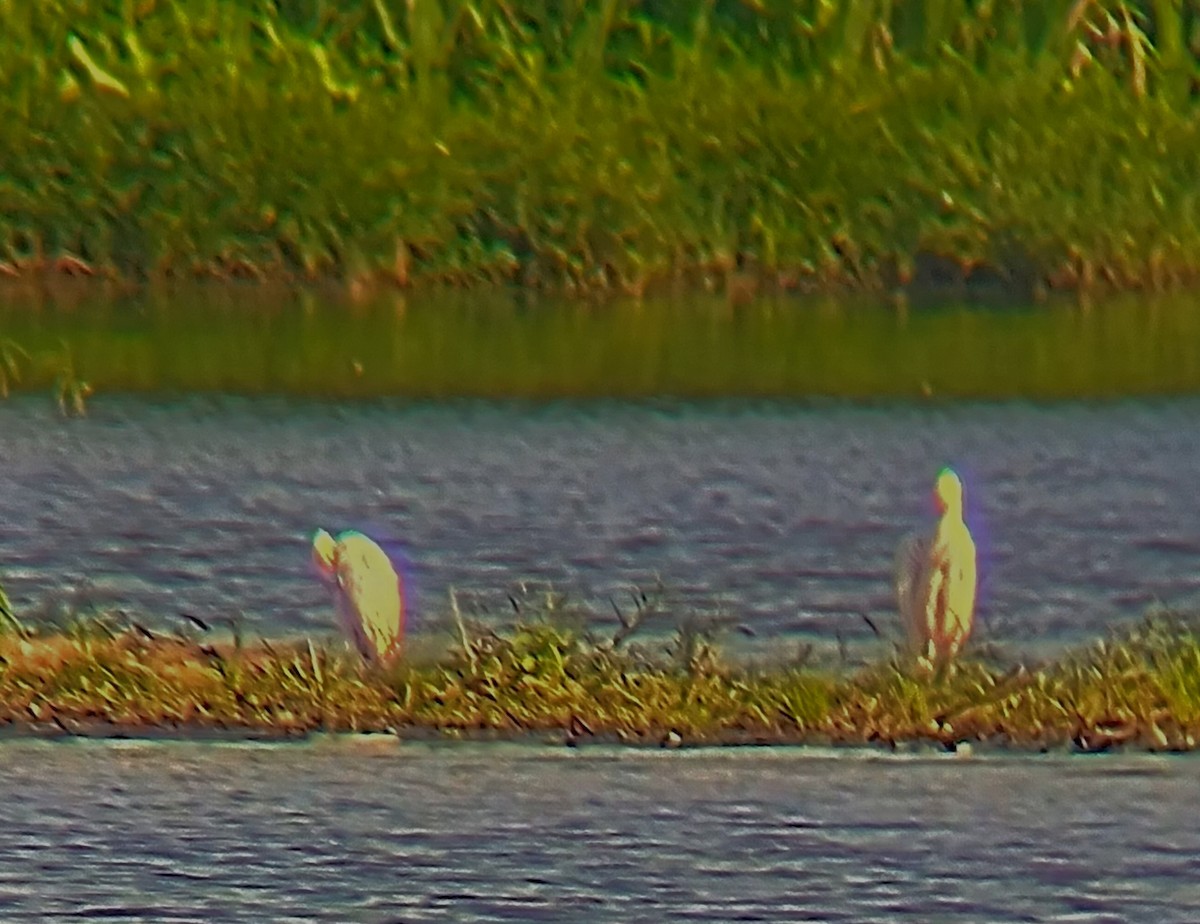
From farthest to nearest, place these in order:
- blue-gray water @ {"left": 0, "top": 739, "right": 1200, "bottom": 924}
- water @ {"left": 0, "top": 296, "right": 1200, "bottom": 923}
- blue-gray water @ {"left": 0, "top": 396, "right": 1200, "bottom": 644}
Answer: blue-gray water @ {"left": 0, "top": 396, "right": 1200, "bottom": 644} → water @ {"left": 0, "top": 296, "right": 1200, "bottom": 923} → blue-gray water @ {"left": 0, "top": 739, "right": 1200, "bottom": 924}

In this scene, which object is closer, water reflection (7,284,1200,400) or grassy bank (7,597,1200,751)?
grassy bank (7,597,1200,751)

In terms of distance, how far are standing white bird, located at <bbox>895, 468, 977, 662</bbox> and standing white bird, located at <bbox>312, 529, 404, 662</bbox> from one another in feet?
3.75

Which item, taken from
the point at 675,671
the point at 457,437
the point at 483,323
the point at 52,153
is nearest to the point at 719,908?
the point at 675,671

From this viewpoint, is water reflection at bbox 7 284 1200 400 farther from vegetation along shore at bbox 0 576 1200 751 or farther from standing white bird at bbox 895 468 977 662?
vegetation along shore at bbox 0 576 1200 751

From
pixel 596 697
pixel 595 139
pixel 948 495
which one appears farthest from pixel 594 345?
pixel 596 697

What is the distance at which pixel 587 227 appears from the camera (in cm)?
1493

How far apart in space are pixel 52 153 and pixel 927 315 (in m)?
4.11

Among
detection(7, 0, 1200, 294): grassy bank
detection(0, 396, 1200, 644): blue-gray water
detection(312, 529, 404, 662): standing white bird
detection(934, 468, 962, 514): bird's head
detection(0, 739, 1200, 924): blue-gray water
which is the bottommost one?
detection(0, 739, 1200, 924): blue-gray water

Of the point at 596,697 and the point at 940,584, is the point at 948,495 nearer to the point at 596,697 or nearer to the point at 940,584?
the point at 940,584

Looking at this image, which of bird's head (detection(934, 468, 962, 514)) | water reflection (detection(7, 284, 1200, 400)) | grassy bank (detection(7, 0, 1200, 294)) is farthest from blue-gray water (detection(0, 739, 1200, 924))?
grassy bank (detection(7, 0, 1200, 294))

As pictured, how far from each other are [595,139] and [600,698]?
8.25 m

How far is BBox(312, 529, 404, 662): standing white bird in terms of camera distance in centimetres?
722

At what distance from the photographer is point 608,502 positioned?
35.8ft

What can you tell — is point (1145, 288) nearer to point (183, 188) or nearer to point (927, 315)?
point (927, 315)
